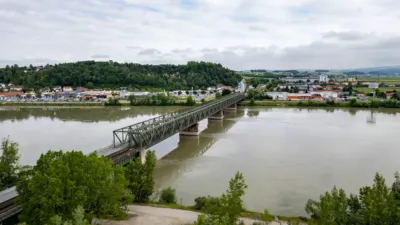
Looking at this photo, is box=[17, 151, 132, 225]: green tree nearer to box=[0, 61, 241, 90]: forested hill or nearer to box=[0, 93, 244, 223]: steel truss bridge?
box=[0, 93, 244, 223]: steel truss bridge

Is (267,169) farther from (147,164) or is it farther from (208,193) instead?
(147,164)

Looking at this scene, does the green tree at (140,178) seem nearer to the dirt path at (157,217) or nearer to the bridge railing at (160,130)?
the dirt path at (157,217)

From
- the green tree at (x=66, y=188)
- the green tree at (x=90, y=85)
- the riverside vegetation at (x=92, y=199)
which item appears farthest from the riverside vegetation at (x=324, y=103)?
the green tree at (x=66, y=188)

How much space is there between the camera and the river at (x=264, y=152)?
1727cm

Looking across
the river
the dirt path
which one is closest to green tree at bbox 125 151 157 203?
the dirt path

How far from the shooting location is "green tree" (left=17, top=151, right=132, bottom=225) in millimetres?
9656

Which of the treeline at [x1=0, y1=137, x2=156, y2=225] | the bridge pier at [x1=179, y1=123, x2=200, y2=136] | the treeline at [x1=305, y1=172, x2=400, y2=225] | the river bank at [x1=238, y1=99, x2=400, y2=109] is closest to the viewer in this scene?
the treeline at [x1=0, y1=137, x2=156, y2=225]

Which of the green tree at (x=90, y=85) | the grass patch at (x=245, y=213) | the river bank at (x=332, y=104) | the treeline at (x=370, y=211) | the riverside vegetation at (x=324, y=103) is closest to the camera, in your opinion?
the treeline at (x=370, y=211)

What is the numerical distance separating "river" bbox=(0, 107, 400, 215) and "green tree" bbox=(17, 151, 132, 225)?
5.14 meters

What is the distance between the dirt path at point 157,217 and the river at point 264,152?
209cm

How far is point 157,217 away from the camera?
12.8 metres

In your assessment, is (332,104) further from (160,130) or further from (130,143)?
(130,143)

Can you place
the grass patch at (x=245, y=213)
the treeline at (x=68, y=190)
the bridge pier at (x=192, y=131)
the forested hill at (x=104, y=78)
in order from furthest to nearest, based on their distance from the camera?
the forested hill at (x=104, y=78) < the bridge pier at (x=192, y=131) < the grass patch at (x=245, y=213) < the treeline at (x=68, y=190)

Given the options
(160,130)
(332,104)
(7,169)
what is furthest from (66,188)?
(332,104)
